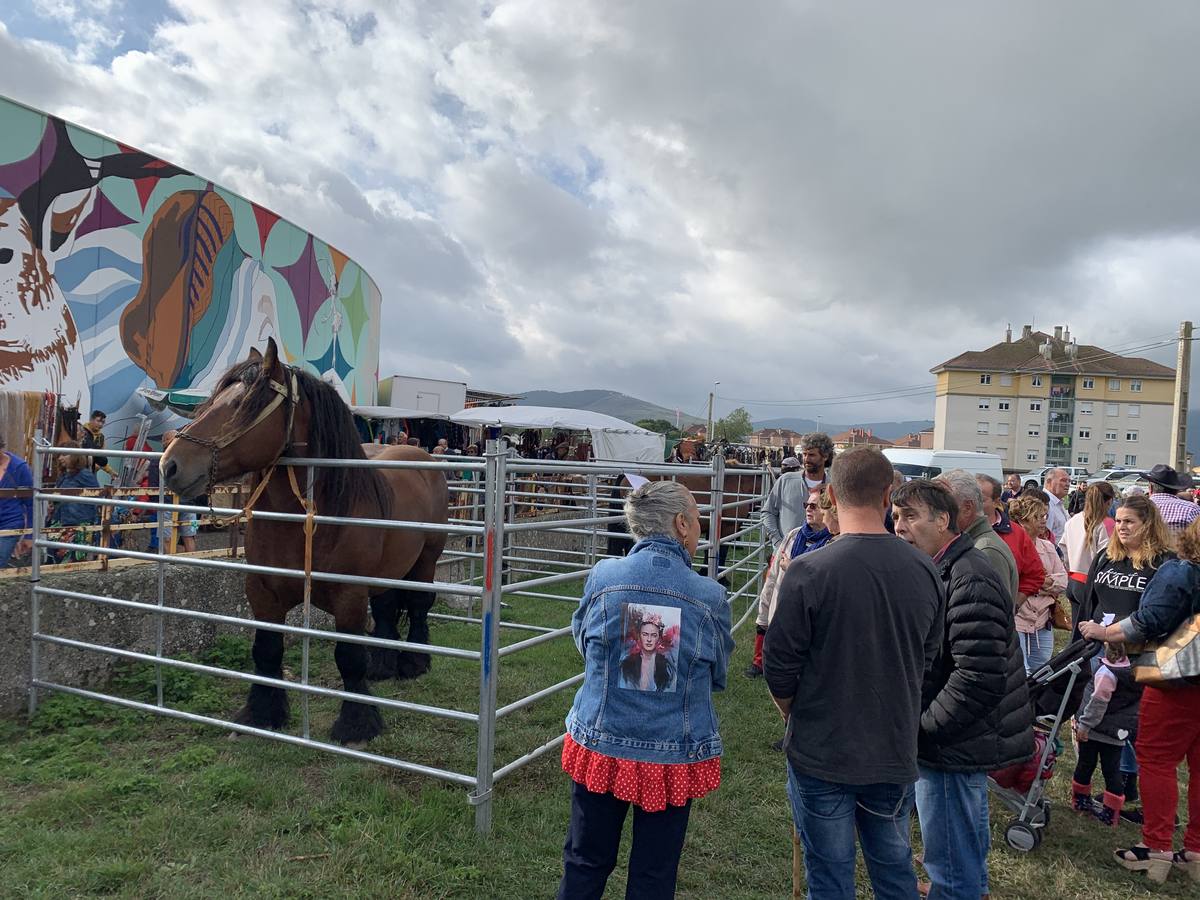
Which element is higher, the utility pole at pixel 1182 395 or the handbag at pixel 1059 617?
the utility pole at pixel 1182 395

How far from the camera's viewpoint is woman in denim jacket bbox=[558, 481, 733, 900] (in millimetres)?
2070

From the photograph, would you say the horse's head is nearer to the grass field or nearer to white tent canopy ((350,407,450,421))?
the grass field

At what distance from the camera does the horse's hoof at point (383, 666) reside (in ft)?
18.2

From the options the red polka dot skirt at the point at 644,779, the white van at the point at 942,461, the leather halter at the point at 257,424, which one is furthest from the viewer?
the white van at the point at 942,461

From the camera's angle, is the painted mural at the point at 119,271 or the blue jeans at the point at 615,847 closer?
the blue jeans at the point at 615,847

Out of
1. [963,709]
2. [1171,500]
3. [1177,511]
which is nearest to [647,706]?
[963,709]

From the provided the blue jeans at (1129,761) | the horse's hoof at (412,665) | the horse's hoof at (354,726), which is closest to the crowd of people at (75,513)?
the horse's hoof at (354,726)

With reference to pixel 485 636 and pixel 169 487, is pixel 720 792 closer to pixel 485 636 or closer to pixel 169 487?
pixel 485 636

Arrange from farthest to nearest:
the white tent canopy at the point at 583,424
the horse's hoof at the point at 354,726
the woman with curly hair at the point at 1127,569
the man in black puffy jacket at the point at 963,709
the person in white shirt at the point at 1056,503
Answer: the white tent canopy at the point at 583,424 < the person in white shirt at the point at 1056,503 < the horse's hoof at the point at 354,726 < the woman with curly hair at the point at 1127,569 < the man in black puffy jacket at the point at 963,709

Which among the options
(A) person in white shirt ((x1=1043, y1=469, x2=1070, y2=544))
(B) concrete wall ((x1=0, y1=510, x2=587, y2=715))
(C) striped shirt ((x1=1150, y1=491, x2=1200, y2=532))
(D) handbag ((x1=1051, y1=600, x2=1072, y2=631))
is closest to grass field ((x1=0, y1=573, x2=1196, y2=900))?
(B) concrete wall ((x1=0, y1=510, x2=587, y2=715))

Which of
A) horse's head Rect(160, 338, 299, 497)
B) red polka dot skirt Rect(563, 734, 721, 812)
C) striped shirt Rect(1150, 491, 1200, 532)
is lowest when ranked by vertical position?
red polka dot skirt Rect(563, 734, 721, 812)

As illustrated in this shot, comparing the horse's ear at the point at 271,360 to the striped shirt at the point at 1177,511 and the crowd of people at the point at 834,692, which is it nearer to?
the crowd of people at the point at 834,692

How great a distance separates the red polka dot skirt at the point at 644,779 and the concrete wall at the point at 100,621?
4169 mm

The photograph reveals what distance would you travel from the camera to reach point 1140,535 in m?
3.86
